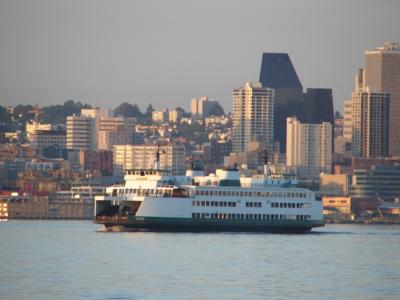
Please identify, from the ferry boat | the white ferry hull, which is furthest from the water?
the ferry boat

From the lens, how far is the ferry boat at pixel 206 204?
120m

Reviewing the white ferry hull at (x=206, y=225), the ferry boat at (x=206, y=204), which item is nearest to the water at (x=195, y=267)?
the white ferry hull at (x=206, y=225)

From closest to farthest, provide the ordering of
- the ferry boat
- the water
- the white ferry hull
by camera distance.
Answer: the water → the white ferry hull → the ferry boat

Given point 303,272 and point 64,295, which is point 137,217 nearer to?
point 303,272

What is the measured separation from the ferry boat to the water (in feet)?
9.81

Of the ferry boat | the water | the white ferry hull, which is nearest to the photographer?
the water

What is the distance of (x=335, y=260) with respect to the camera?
95125 millimetres

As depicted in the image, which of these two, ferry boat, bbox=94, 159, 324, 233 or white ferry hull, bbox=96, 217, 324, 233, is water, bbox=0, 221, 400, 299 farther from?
ferry boat, bbox=94, 159, 324, 233

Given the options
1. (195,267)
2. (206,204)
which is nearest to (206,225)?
(206,204)

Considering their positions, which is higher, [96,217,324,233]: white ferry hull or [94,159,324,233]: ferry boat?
[94,159,324,233]: ferry boat

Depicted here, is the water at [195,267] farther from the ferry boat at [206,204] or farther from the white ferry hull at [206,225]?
the ferry boat at [206,204]

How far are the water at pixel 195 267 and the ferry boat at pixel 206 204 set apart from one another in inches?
118

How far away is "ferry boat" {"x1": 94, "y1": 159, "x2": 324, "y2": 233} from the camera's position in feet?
395

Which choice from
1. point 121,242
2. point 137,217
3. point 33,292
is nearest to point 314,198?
point 137,217
